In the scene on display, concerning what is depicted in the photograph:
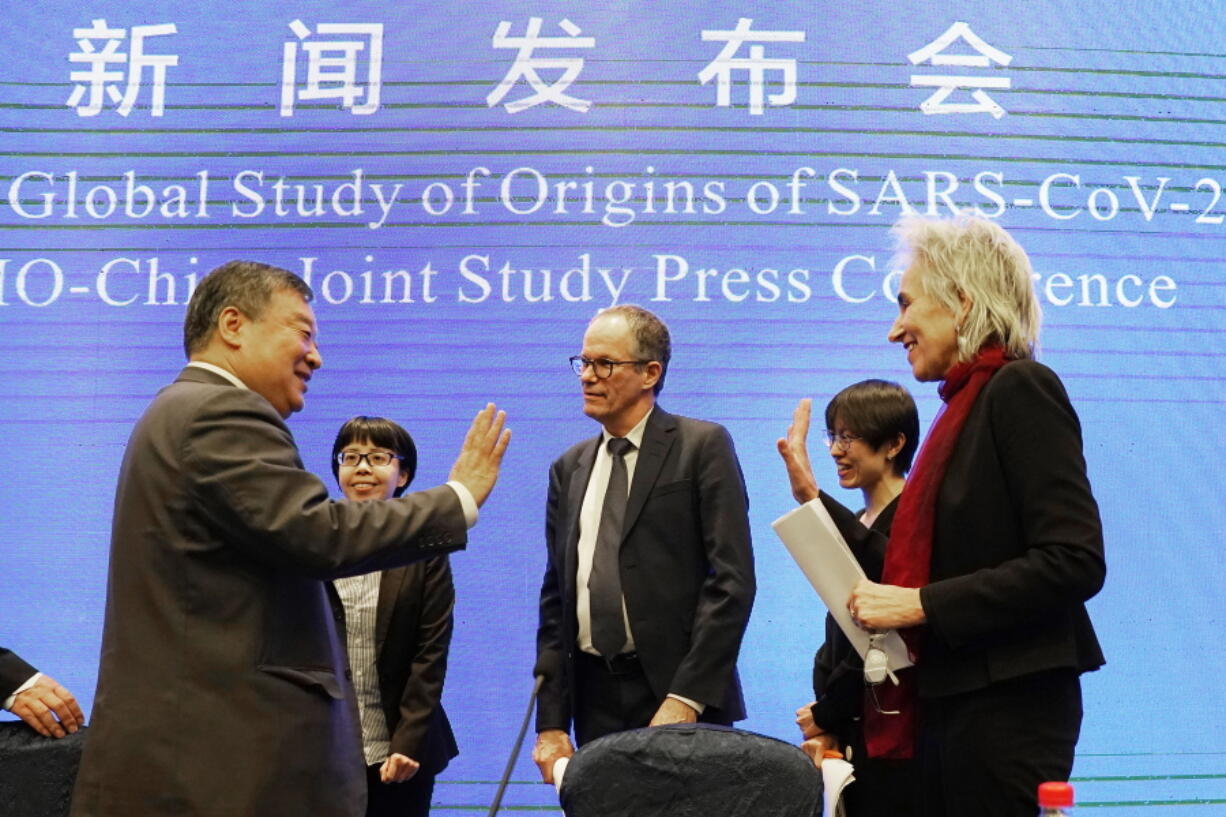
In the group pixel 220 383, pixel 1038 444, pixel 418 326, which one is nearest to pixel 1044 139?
pixel 418 326

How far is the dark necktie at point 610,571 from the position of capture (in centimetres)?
310

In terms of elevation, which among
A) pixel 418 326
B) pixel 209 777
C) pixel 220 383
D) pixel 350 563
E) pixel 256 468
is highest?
pixel 418 326

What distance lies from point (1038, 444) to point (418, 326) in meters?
2.26

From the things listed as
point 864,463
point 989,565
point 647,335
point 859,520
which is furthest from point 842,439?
point 989,565

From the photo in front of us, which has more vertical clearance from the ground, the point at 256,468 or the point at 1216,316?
the point at 1216,316

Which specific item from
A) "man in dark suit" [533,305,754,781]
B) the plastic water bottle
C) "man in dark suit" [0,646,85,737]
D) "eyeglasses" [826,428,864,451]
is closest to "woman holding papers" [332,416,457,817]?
"man in dark suit" [533,305,754,781]

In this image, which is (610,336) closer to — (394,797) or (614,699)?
(614,699)

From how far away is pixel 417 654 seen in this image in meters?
3.26

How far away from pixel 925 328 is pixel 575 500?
1179mm

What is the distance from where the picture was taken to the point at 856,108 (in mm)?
4055

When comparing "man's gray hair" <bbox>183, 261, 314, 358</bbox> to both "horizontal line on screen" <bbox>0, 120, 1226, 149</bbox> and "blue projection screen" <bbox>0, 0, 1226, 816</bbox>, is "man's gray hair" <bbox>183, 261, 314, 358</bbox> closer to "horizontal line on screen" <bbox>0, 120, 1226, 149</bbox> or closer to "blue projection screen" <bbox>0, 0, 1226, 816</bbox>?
"blue projection screen" <bbox>0, 0, 1226, 816</bbox>

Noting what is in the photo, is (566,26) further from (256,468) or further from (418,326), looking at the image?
(256,468)

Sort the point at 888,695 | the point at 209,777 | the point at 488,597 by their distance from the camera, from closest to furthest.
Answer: the point at 209,777
the point at 888,695
the point at 488,597

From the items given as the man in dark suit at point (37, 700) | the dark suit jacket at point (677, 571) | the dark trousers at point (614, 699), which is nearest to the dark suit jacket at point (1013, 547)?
the dark suit jacket at point (677, 571)
